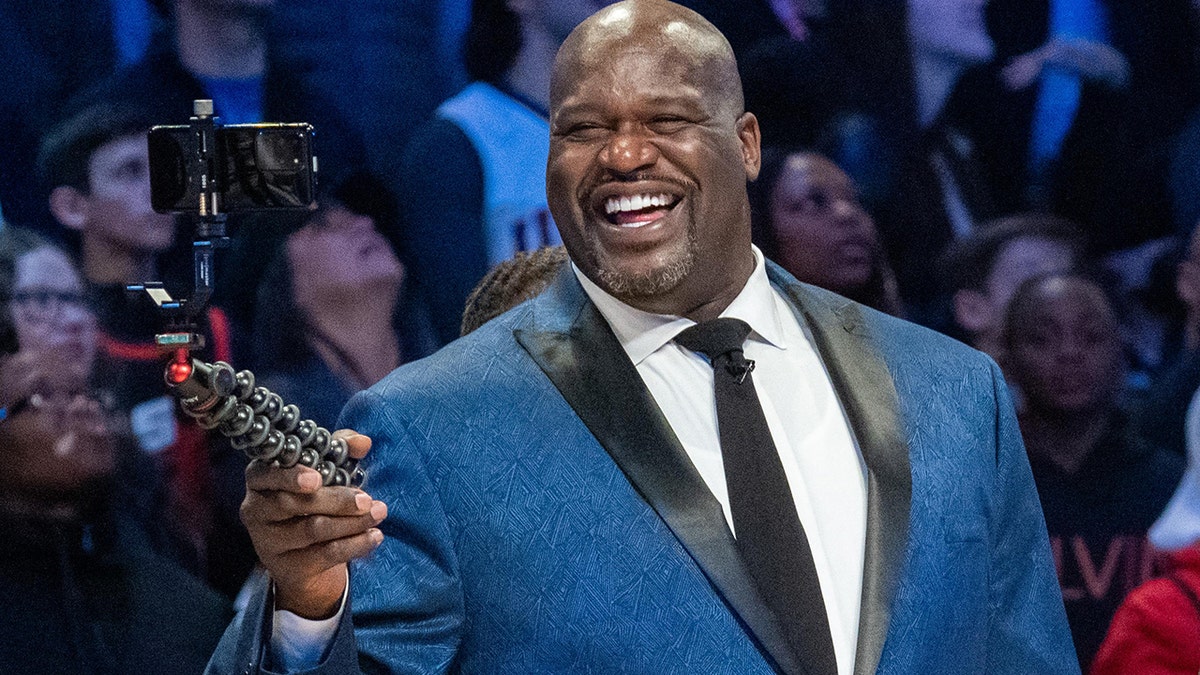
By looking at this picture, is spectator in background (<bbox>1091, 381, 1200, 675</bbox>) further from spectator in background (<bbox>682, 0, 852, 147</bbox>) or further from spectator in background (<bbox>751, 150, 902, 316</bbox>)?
spectator in background (<bbox>682, 0, 852, 147</bbox>)

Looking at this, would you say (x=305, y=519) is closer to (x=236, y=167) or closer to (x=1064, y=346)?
(x=236, y=167)

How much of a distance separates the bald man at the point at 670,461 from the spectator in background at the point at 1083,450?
1491 mm

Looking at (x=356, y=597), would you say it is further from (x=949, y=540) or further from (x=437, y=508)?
(x=949, y=540)

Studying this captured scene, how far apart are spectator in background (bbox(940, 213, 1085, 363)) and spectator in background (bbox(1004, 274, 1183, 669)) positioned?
0.03 meters

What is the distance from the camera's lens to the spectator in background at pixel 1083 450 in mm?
3277

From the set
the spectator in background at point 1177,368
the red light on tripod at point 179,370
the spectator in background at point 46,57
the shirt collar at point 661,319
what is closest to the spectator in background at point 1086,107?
the spectator in background at point 1177,368

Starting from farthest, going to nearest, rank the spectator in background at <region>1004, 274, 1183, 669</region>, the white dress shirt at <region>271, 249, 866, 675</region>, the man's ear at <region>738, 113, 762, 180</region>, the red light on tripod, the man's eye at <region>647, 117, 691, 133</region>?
the spectator in background at <region>1004, 274, 1183, 669</region>, the man's ear at <region>738, 113, 762, 180</region>, the man's eye at <region>647, 117, 691, 133</region>, the white dress shirt at <region>271, 249, 866, 675</region>, the red light on tripod

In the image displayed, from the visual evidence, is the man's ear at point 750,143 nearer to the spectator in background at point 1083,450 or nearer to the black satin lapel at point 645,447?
the black satin lapel at point 645,447

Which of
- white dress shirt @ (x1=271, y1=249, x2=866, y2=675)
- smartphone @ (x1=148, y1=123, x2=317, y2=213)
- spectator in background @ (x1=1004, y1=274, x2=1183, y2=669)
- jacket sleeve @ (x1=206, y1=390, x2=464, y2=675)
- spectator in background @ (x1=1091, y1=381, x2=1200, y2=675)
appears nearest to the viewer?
smartphone @ (x1=148, y1=123, x2=317, y2=213)

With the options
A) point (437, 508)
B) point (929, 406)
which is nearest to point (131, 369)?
point (437, 508)

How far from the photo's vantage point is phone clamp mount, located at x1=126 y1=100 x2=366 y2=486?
1.03 meters

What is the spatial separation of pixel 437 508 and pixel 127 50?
6.00 feet

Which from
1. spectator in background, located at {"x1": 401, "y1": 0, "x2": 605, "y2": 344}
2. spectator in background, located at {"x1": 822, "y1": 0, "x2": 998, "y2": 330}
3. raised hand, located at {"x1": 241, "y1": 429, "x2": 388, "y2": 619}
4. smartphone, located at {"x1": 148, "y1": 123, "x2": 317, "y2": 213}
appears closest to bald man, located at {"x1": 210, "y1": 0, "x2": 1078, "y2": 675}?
raised hand, located at {"x1": 241, "y1": 429, "x2": 388, "y2": 619}

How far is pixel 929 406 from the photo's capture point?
1.83 meters
